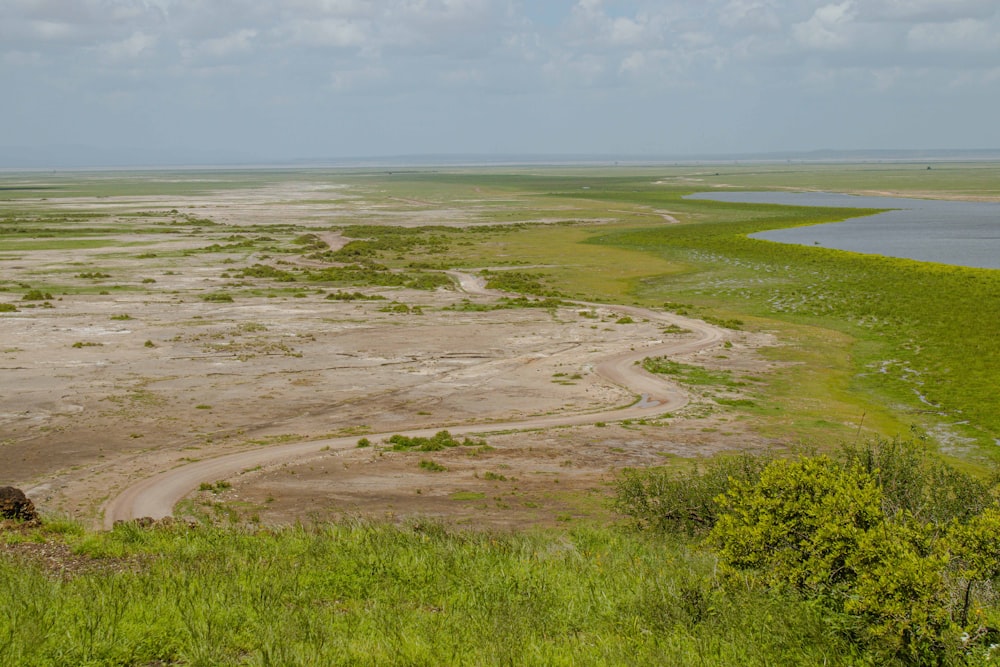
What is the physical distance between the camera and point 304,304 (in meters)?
63.3

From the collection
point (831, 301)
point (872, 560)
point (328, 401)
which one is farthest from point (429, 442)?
point (831, 301)

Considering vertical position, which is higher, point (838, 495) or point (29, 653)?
point (838, 495)

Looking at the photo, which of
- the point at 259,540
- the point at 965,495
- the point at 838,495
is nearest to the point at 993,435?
the point at 965,495

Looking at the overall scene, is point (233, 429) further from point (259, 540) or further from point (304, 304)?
point (304, 304)

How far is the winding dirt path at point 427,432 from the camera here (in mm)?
24516

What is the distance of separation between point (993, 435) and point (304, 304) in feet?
153

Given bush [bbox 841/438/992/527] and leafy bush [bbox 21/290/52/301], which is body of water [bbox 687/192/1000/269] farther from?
leafy bush [bbox 21/290/52/301]

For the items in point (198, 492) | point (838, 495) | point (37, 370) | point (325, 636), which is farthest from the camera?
point (37, 370)

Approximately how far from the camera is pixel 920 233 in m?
114

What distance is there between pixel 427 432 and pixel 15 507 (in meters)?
15.7

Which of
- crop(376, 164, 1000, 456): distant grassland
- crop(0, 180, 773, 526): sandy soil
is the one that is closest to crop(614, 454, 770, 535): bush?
crop(0, 180, 773, 526): sandy soil

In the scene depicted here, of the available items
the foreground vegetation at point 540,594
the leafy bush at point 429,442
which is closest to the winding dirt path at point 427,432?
the leafy bush at point 429,442

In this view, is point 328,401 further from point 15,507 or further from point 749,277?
point 749,277

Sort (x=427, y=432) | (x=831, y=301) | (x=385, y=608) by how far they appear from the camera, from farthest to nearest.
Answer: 1. (x=831, y=301)
2. (x=427, y=432)
3. (x=385, y=608)
